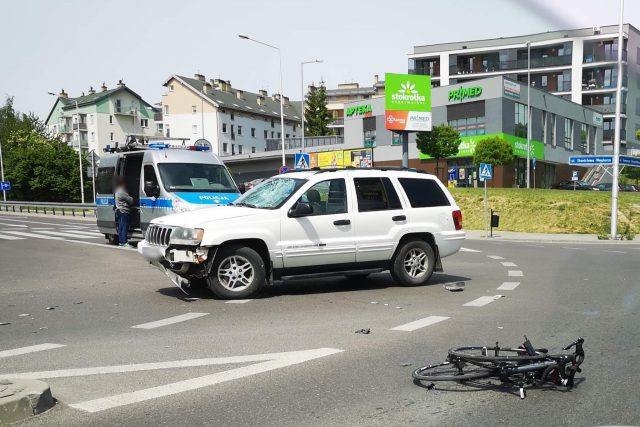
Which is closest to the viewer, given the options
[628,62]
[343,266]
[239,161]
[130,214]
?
[628,62]

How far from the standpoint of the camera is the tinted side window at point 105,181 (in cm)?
1830

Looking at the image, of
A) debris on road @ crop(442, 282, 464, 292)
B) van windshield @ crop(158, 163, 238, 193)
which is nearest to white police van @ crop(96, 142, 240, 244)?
van windshield @ crop(158, 163, 238, 193)

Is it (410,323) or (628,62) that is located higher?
(628,62)

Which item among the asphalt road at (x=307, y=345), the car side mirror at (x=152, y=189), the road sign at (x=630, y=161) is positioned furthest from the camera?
the road sign at (x=630, y=161)

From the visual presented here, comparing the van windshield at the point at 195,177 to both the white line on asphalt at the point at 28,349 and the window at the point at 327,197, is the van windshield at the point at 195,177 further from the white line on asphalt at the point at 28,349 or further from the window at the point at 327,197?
the white line on asphalt at the point at 28,349

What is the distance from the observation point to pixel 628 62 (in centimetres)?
193

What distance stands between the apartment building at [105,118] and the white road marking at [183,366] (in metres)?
93.5

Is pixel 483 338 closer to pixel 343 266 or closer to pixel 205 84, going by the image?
pixel 343 266

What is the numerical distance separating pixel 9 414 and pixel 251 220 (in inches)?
206

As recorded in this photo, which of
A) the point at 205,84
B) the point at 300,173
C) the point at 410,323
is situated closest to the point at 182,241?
the point at 300,173

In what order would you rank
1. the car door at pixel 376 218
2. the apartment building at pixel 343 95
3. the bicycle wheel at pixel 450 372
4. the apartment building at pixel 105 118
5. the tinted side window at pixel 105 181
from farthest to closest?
the apartment building at pixel 343 95 < the apartment building at pixel 105 118 < the tinted side window at pixel 105 181 < the car door at pixel 376 218 < the bicycle wheel at pixel 450 372

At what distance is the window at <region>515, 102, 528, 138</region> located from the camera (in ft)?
177

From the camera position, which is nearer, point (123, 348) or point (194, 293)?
point (123, 348)

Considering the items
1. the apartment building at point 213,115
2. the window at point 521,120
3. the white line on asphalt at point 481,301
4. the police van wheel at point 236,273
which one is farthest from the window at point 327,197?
the apartment building at point 213,115
